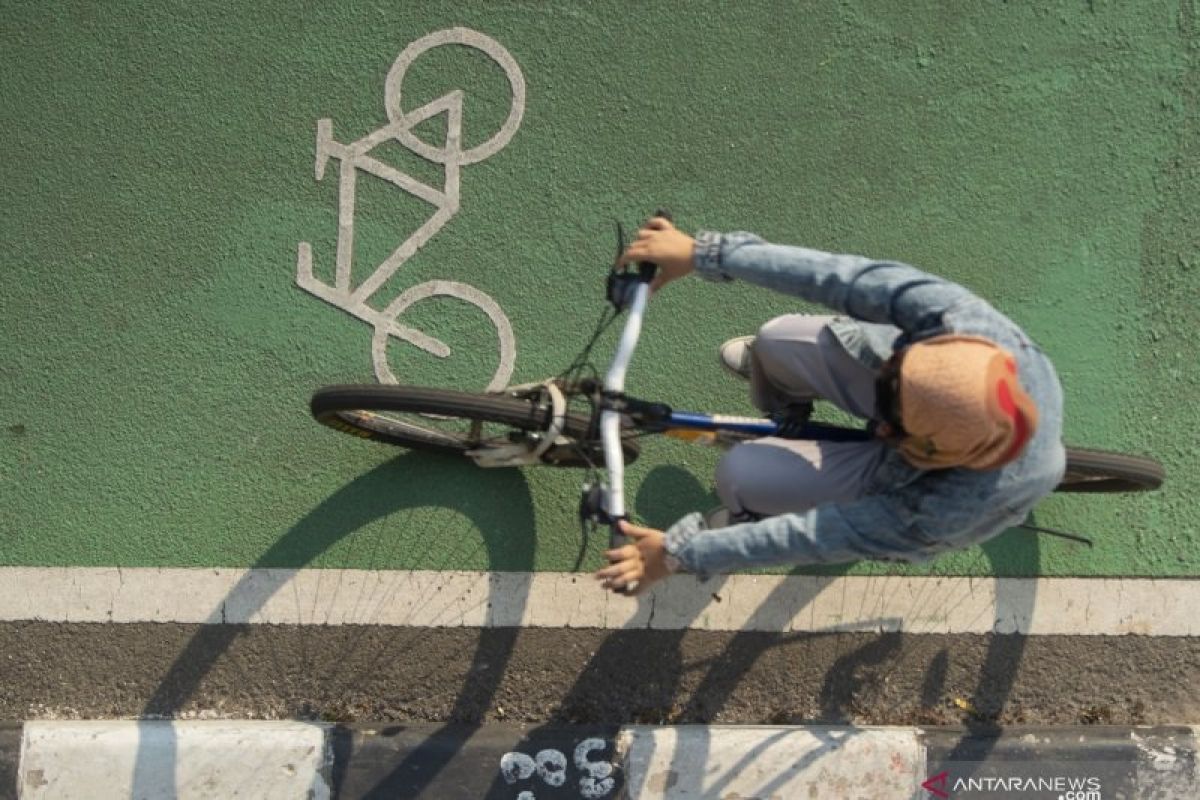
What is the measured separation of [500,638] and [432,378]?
1.09m

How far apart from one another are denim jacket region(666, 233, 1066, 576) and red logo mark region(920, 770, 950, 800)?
1.69 meters

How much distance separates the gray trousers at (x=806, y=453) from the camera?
2.96m

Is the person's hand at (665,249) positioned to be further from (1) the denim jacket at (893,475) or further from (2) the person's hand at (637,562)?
(2) the person's hand at (637,562)

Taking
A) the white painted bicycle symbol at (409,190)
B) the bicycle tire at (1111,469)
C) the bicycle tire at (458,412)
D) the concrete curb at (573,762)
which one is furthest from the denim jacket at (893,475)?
the white painted bicycle symbol at (409,190)

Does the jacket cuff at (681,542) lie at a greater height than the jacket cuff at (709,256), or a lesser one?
lesser

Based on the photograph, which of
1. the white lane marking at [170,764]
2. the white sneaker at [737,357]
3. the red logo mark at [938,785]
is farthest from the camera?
the red logo mark at [938,785]

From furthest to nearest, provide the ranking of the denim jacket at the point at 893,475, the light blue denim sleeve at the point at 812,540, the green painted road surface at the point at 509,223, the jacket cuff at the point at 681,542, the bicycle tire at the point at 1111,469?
1. the green painted road surface at the point at 509,223
2. the bicycle tire at the point at 1111,469
3. the jacket cuff at the point at 681,542
4. the light blue denim sleeve at the point at 812,540
5. the denim jacket at the point at 893,475

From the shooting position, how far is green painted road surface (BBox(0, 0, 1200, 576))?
403cm

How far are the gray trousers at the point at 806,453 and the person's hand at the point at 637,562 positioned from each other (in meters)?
0.41

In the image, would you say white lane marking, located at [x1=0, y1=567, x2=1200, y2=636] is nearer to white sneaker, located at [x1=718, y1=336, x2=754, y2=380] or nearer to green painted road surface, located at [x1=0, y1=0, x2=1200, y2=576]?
green painted road surface, located at [x1=0, y1=0, x2=1200, y2=576]

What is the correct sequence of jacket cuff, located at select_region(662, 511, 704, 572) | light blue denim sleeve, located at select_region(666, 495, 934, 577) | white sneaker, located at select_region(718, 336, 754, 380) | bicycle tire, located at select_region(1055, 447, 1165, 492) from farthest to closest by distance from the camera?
white sneaker, located at select_region(718, 336, 754, 380)
bicycle tire, located at select_region(1055, 447, 1165, 492)
jacket cuff, located at select_region(662, 511, 704, 572)
light blue denim sleeve, located at select_region(666, 495, 934, 577)

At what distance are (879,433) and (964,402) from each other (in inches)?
19.3
